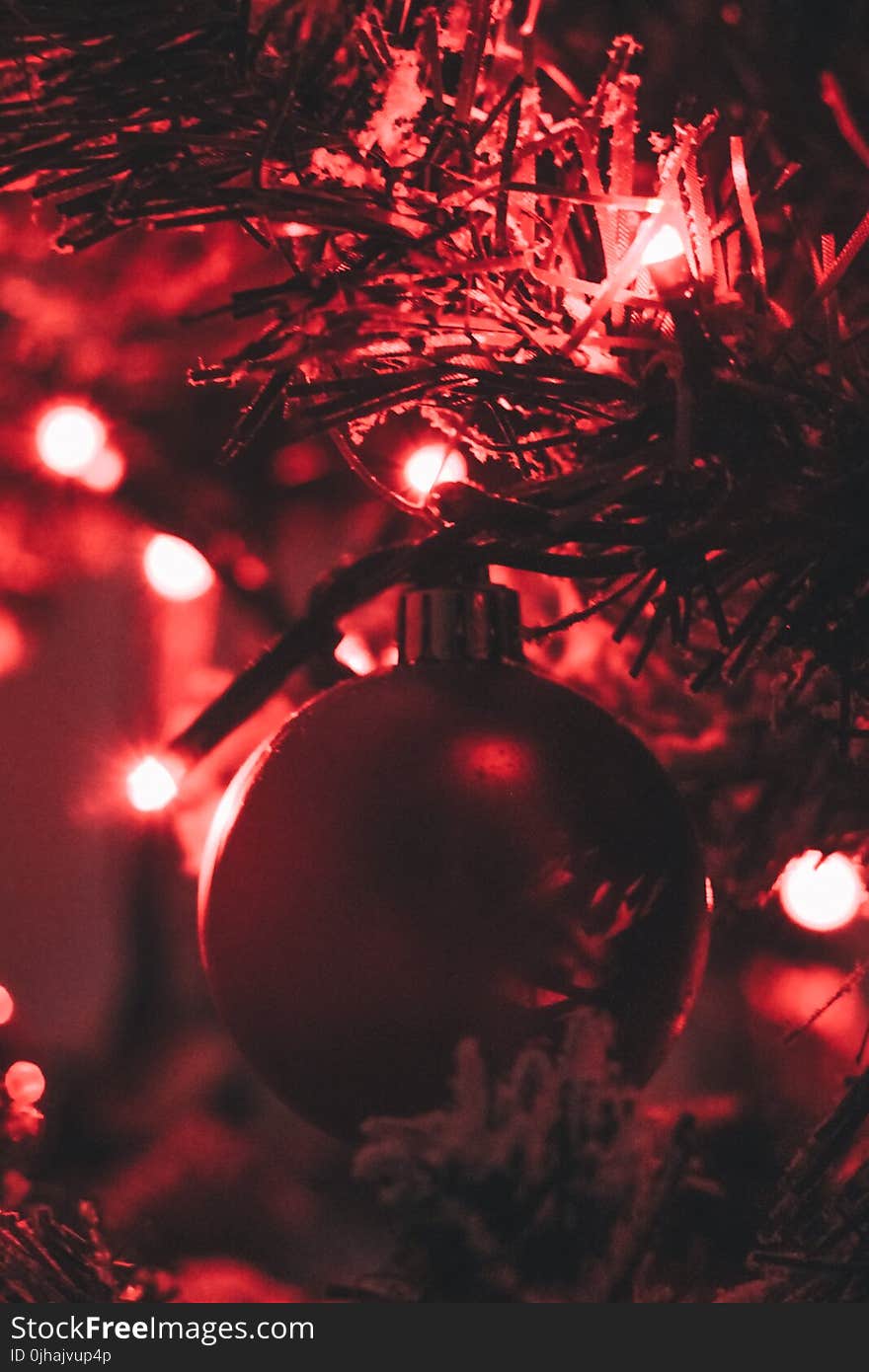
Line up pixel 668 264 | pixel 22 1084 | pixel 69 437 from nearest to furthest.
Result: pixel 668 264 → pixel 22 1084 → pixel 69 437

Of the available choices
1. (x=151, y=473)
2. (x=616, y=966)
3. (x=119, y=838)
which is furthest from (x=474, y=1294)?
(x=119, y=838)

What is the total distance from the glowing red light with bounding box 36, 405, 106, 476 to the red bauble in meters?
0.65

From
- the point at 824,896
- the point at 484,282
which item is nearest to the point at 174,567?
the point at 824,896

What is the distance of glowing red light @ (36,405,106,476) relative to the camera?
1.01 meters

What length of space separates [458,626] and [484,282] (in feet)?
0.41

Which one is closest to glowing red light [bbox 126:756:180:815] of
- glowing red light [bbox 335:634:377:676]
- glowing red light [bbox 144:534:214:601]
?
glowing red light [bbox 335:634:377:676]

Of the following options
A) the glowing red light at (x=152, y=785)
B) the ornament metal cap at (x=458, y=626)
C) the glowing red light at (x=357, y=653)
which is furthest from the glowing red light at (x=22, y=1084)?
the glowing red light at (x=357, y=653)

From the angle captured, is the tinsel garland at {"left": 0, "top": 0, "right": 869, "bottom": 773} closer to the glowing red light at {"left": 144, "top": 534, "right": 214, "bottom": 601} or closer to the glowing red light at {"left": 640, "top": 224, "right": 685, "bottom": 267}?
the glowing red light at {"left": 640, "top": 224, "right": 685, "bottom": 267}

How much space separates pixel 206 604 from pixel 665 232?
922 mm

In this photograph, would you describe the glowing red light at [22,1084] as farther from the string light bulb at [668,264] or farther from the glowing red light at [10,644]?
the glowing red light at [10,644]

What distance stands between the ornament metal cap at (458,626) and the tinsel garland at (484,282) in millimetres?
46

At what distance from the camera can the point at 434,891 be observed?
0.40 m

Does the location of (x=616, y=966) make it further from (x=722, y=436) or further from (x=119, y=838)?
(x=119, y=838)

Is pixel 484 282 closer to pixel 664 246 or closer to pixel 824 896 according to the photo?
pixel 664 246
